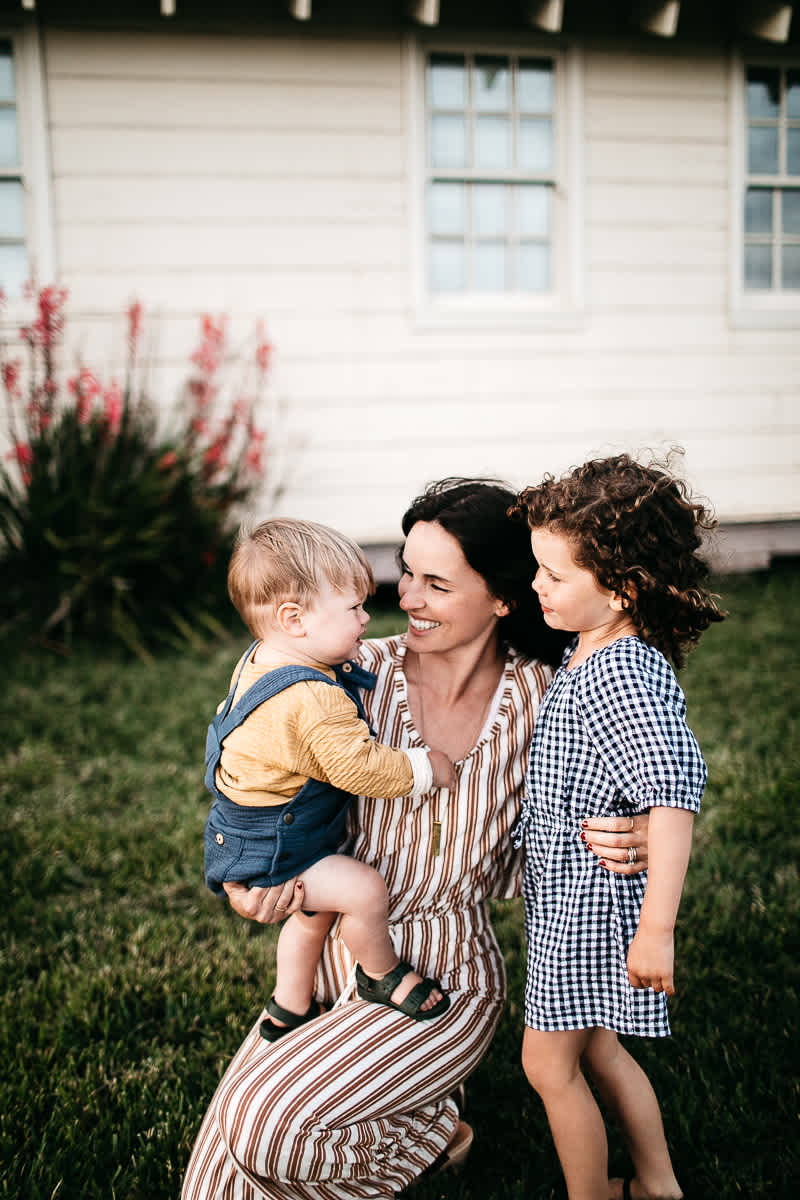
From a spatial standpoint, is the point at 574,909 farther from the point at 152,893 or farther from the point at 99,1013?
the point at 152,893

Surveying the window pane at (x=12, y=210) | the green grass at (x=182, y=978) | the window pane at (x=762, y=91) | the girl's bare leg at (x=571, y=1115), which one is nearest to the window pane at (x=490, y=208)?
the window pane at (x=762, y=91)

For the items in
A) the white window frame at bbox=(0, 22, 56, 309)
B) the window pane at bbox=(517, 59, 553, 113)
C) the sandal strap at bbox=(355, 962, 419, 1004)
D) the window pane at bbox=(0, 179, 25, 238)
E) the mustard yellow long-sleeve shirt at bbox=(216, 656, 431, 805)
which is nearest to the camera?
the mustard yellow long-sleeve shirt at bbox=(216, 656, 431, 805)

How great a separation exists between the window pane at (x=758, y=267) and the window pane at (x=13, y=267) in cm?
537

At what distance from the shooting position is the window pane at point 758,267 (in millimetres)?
7195

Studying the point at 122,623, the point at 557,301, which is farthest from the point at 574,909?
the point at 557,301

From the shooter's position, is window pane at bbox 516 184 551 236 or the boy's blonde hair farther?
window pane at bbox 516 184 551 236

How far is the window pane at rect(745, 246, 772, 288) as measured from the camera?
7195mm

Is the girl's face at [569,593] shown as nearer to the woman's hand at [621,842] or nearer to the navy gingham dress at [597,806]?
the navy gingham dress at [597,806]

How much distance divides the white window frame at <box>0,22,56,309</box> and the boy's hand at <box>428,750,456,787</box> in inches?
212

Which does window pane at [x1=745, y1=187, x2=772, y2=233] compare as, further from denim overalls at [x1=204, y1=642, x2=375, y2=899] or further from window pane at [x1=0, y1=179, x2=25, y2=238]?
denim overalls at [x1=204, y1=642, x2=375, y2=899]

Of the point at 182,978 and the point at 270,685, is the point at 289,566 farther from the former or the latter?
the point at 182,978

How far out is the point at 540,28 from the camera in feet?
21.1

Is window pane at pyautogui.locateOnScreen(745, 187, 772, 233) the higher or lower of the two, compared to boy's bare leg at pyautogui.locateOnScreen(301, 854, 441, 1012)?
higher

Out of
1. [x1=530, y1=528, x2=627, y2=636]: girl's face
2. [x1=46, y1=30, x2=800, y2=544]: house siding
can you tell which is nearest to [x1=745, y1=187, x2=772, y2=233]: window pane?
[x1=46, y1=30, x2=800, y2=544]: house siding
